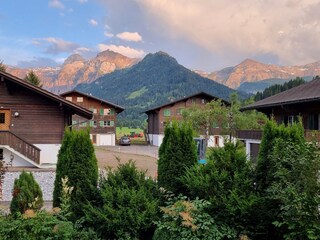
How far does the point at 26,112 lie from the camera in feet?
61.7

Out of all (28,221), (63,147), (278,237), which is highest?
(63,147)

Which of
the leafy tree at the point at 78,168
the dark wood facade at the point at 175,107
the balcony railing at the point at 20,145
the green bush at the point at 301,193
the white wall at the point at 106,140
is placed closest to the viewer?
the green bush at the point at 301,193

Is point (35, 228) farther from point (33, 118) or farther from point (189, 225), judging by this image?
point (33, 118)

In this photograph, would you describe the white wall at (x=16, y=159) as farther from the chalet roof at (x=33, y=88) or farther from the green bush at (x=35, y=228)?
the green bush at (x=35, y=228)

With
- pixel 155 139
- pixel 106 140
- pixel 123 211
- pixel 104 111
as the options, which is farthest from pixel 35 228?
pixel 155 139

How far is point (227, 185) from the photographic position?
7531 millimetres

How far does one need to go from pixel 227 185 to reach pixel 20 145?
43.6 ft

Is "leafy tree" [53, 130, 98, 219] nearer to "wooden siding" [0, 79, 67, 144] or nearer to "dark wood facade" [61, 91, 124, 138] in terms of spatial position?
"wooden siding" [0, 79, 67, 144]

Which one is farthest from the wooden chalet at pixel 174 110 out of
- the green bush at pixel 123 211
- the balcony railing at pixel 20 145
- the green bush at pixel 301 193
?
the green bush at pixel 301 193

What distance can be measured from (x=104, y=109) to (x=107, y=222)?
175ft

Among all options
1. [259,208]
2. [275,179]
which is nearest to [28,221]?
[259,208]

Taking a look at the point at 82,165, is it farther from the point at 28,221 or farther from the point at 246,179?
the point at 246,179

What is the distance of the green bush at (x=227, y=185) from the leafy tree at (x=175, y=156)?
47 cm

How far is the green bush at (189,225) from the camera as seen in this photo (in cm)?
648
